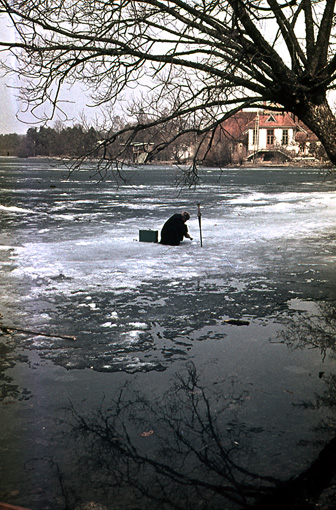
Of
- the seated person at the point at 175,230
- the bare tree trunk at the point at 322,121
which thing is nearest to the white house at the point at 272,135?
the seated person at the point at 175,230

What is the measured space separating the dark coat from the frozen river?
3.62ft

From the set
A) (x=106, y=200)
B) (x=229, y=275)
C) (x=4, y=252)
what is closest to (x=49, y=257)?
(x=4, y=252)

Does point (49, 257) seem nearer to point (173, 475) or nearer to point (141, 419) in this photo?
point (141, 419)

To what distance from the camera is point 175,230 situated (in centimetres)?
1619

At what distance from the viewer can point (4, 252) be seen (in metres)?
15.3

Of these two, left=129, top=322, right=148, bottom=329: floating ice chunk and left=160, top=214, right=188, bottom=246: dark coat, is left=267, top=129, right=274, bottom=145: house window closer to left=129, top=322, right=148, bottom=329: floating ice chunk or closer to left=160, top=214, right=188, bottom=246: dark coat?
left=160, top=214, right=188, bottom=246: dark coat

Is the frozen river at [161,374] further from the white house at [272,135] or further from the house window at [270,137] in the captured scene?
the house window at [270,137]

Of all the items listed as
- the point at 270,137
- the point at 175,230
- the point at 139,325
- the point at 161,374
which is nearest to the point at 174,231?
the point at 175,230

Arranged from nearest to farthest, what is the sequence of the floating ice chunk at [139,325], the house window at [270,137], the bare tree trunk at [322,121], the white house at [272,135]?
the floating ice chunk at [139,325] < the bare tree trunk at [322,121] < the white house at [272,135] < the house window at [270,137]

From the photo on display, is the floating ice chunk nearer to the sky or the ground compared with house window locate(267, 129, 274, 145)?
nearer to the ground

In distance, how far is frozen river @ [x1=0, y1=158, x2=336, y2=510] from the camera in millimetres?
4469

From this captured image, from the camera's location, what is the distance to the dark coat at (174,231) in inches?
638

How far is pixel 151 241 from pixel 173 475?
41.0ft

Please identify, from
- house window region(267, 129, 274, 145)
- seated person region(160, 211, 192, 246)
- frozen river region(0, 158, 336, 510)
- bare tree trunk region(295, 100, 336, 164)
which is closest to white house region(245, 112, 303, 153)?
house window region(267, 129, 274, 145)
